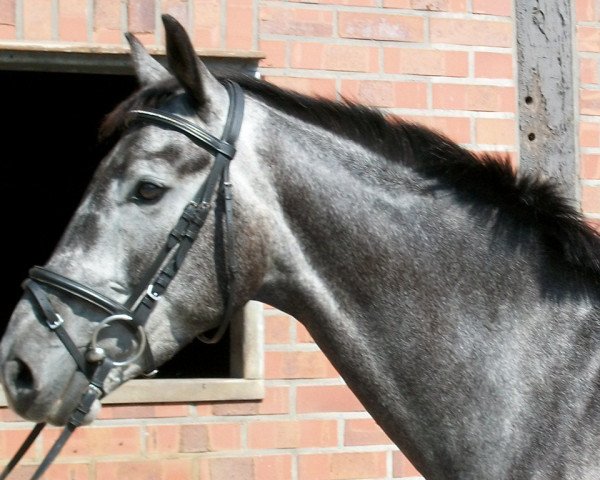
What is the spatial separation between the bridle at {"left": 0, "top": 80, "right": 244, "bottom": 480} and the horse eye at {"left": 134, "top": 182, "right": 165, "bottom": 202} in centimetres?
7

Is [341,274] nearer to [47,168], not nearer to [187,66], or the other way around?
[187,66]

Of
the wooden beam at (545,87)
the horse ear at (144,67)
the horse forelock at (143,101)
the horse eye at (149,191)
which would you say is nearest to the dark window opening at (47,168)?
the wooden beam at (545,87)

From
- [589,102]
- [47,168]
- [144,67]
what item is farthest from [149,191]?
[47,168]

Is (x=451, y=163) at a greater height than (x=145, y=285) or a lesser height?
greater

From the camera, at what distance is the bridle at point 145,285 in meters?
1.96

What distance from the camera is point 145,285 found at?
1.99 meters

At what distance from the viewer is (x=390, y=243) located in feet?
6.91

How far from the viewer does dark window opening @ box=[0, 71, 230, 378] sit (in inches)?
193

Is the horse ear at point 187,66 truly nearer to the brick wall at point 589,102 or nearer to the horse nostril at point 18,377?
the horse nostril at point 18,377

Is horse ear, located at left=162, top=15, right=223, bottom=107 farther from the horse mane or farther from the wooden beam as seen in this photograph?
the wooden beam

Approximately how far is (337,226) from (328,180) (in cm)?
11

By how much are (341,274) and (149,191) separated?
49cm

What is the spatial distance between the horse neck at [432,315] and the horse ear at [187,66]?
0.19m

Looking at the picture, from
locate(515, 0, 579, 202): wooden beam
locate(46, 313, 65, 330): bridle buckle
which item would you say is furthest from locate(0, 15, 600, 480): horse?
locate(515, 0, 579, 202): wooden beam
